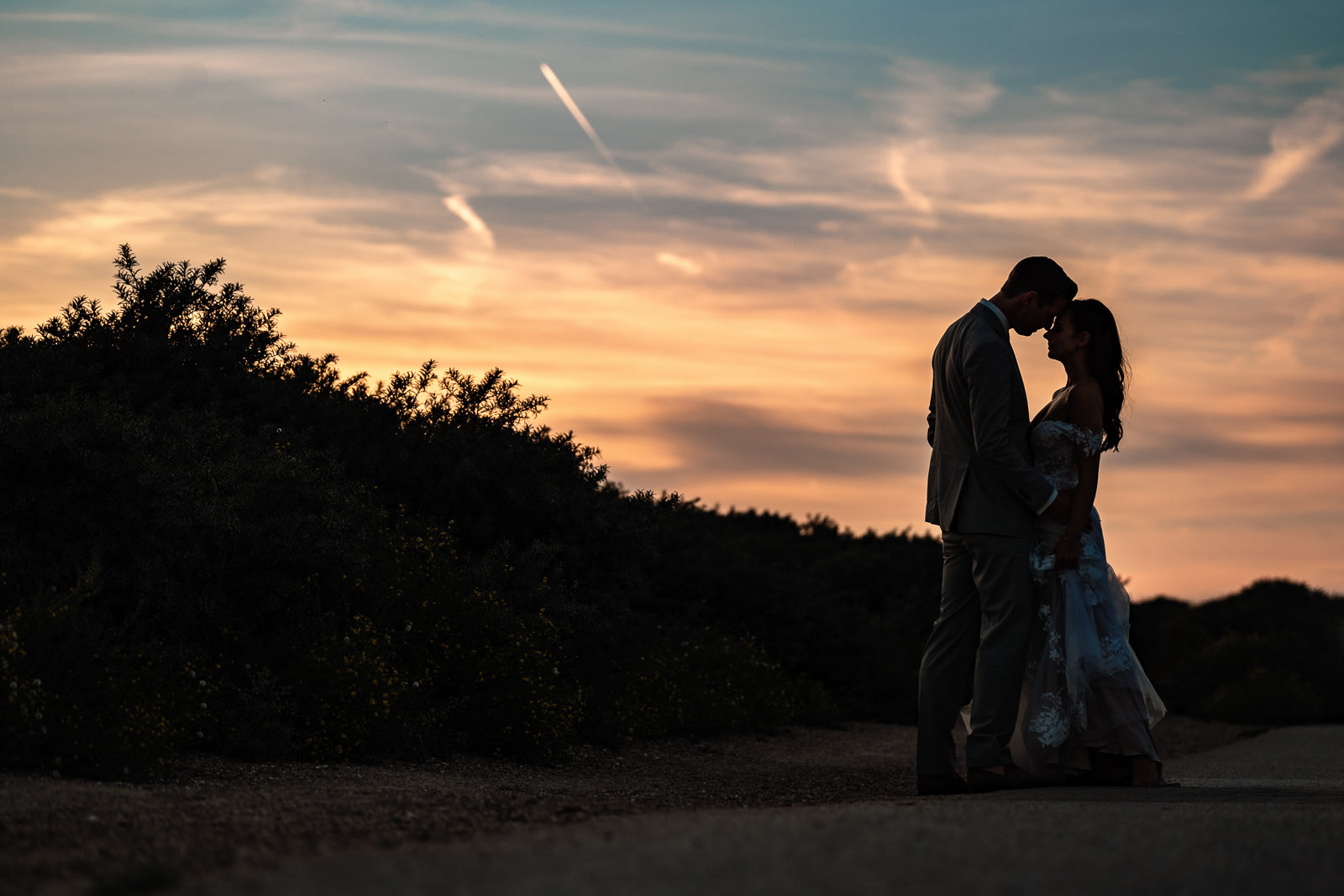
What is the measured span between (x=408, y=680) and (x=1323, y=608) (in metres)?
19.7

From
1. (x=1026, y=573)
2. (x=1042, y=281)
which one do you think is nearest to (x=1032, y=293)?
(x=1042, y=281)

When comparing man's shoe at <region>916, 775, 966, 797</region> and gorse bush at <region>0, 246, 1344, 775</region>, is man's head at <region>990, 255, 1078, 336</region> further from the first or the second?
gorse bush at <region>0, 246, 1344, 775</region>

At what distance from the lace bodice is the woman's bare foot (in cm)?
141

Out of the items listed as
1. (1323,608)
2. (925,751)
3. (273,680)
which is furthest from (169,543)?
(1323,608)

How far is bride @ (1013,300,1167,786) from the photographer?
630cm

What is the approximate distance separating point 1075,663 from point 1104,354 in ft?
5.46

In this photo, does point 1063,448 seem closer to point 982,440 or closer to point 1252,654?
point 982,440

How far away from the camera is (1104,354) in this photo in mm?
6699

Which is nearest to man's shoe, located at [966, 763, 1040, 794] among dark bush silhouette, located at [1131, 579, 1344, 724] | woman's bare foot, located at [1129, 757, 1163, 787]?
woman's bare foot, located at [1129, 757, 1163, 787]

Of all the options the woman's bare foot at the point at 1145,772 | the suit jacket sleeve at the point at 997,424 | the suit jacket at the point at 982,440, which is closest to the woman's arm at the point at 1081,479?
the suit jacket at the point at 982,440

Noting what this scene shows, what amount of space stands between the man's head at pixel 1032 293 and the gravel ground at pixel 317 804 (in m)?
2.58

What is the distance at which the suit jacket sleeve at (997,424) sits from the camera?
6102 millimetres

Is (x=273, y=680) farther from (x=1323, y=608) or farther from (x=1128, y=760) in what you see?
(x=1323, y=608)

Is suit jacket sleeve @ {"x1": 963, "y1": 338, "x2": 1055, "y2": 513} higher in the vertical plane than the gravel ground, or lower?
higher
